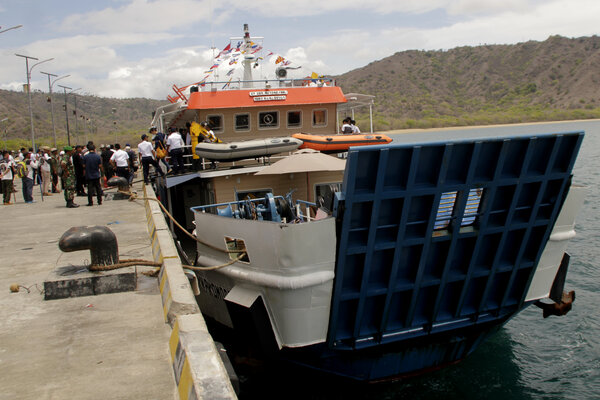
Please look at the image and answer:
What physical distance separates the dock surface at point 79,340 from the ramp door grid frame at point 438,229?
8.61 ft

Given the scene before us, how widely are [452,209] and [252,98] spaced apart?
703cm

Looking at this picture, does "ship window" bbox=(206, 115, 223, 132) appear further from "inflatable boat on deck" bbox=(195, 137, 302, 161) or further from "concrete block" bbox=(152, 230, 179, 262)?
"concrete block" bbox=(152, 230, 179, 262)

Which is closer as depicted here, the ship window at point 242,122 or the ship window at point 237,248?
the ship window at point 237,248

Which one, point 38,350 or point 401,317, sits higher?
point 38,350

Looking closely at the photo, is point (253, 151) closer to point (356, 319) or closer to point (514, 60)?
point (356, 319)

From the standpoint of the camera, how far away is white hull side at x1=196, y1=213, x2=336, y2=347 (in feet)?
22.4

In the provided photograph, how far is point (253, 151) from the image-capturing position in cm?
1148

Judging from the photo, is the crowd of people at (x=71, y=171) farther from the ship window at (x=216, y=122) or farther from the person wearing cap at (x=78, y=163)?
the ship window at (x=216, y=122)

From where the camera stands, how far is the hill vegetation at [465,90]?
9231 centimetres

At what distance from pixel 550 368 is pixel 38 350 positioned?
29.8 ft

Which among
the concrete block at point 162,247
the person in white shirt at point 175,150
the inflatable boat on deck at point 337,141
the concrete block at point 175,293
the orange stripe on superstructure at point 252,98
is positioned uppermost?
the orange stripe on superstructure at point 252,98

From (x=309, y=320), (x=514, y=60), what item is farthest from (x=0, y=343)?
(x=514, y=60)

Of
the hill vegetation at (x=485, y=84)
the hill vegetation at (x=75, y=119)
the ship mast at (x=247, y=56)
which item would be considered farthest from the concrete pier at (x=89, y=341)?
the hill vegetation at (x=485, y=84)

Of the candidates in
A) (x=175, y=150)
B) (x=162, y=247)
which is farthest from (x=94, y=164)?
(x=162, y=247)
